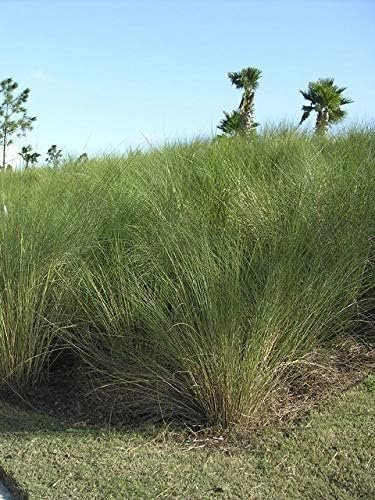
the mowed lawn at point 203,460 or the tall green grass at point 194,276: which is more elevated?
the tall green grass at point 194,276

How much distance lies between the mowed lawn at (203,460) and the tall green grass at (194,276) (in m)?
0.23

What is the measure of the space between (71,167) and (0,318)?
269 centimetres

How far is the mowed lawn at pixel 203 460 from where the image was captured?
2740 millimetres

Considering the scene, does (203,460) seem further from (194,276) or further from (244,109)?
(244,109)

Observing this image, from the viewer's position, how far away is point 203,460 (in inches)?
117

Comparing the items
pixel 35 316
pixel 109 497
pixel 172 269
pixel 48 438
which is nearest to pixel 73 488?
pixel 109 497

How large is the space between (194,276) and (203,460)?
0.87 metres

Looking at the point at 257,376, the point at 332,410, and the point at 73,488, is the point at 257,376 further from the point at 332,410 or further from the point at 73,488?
the point at 73,488

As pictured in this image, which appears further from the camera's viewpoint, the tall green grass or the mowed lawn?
the tall green grass

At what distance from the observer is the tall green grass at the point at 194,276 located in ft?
10.4

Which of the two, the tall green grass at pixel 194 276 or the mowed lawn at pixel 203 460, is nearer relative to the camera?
the mowed lawn at pixel 203 460

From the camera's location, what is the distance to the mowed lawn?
274 cm

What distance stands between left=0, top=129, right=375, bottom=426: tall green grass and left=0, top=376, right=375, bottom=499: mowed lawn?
227 millimetres

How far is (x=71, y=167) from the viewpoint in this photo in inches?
245
